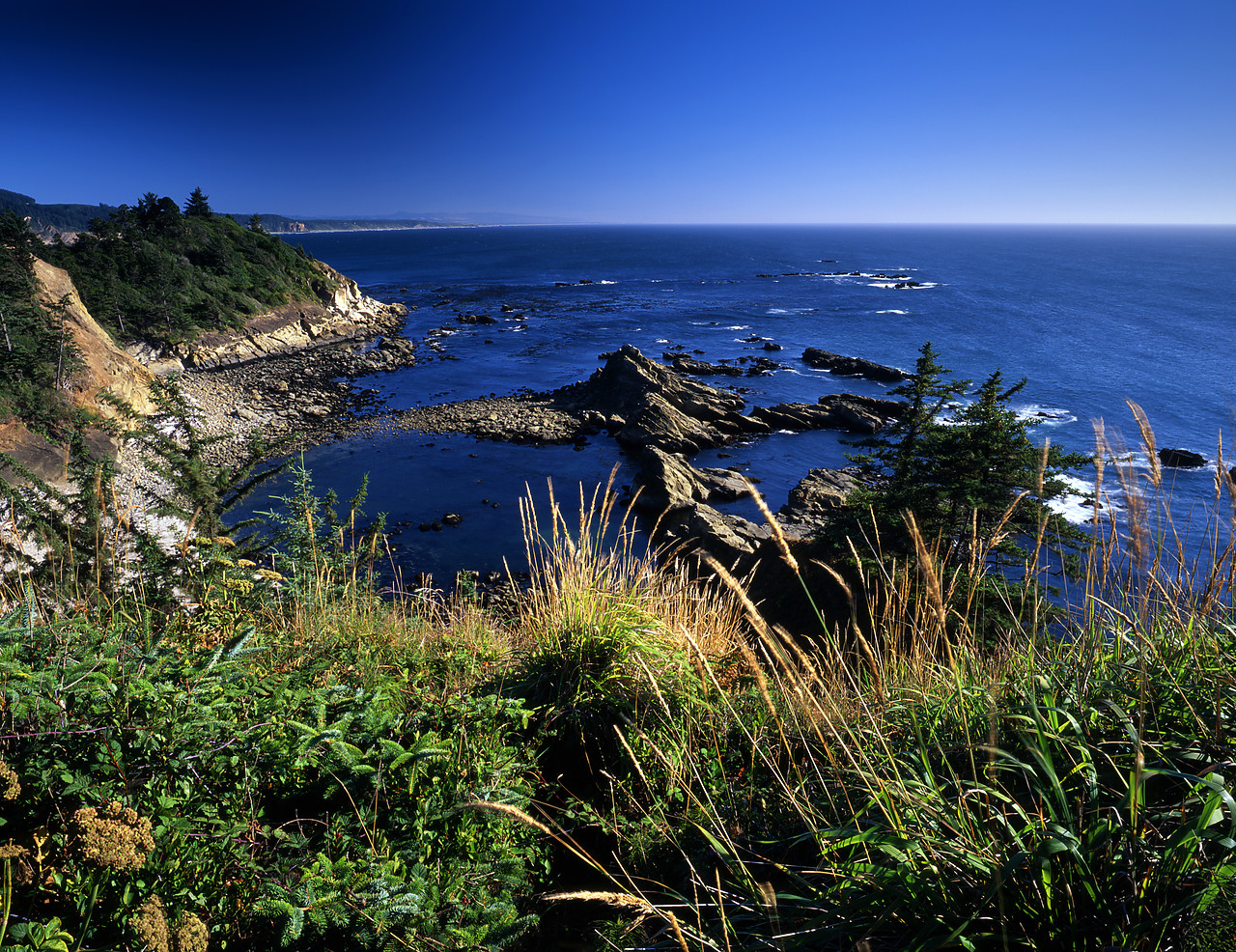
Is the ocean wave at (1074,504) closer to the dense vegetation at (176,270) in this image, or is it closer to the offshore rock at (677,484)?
the offshore rock at (677,484)

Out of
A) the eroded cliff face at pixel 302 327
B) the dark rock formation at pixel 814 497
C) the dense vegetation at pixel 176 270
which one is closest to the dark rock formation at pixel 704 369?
the dark rock formation at pixel 814 497

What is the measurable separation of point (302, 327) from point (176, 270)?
10.4 meters

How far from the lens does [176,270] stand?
133ft

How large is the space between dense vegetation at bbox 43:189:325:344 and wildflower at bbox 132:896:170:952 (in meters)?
44.7

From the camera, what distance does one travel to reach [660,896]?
235 centimetres

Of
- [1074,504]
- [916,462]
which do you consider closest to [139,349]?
[916,462]

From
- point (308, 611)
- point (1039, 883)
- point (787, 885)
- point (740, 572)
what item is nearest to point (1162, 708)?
point (1039, 883)

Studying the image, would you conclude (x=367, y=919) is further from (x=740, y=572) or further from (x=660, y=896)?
(x=740, y=572)

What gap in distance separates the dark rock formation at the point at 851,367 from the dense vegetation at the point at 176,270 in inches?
1743

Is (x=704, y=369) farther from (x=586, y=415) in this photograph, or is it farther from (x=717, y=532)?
(x=717, y=532)

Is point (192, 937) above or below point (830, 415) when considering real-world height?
above

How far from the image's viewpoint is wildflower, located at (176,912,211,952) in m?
1.57

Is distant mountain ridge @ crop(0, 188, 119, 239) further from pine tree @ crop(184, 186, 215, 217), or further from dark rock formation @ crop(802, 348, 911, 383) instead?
dark rock formation @ crop(802, 348, 911, 383)

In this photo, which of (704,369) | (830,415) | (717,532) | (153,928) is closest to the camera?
(153,928)
